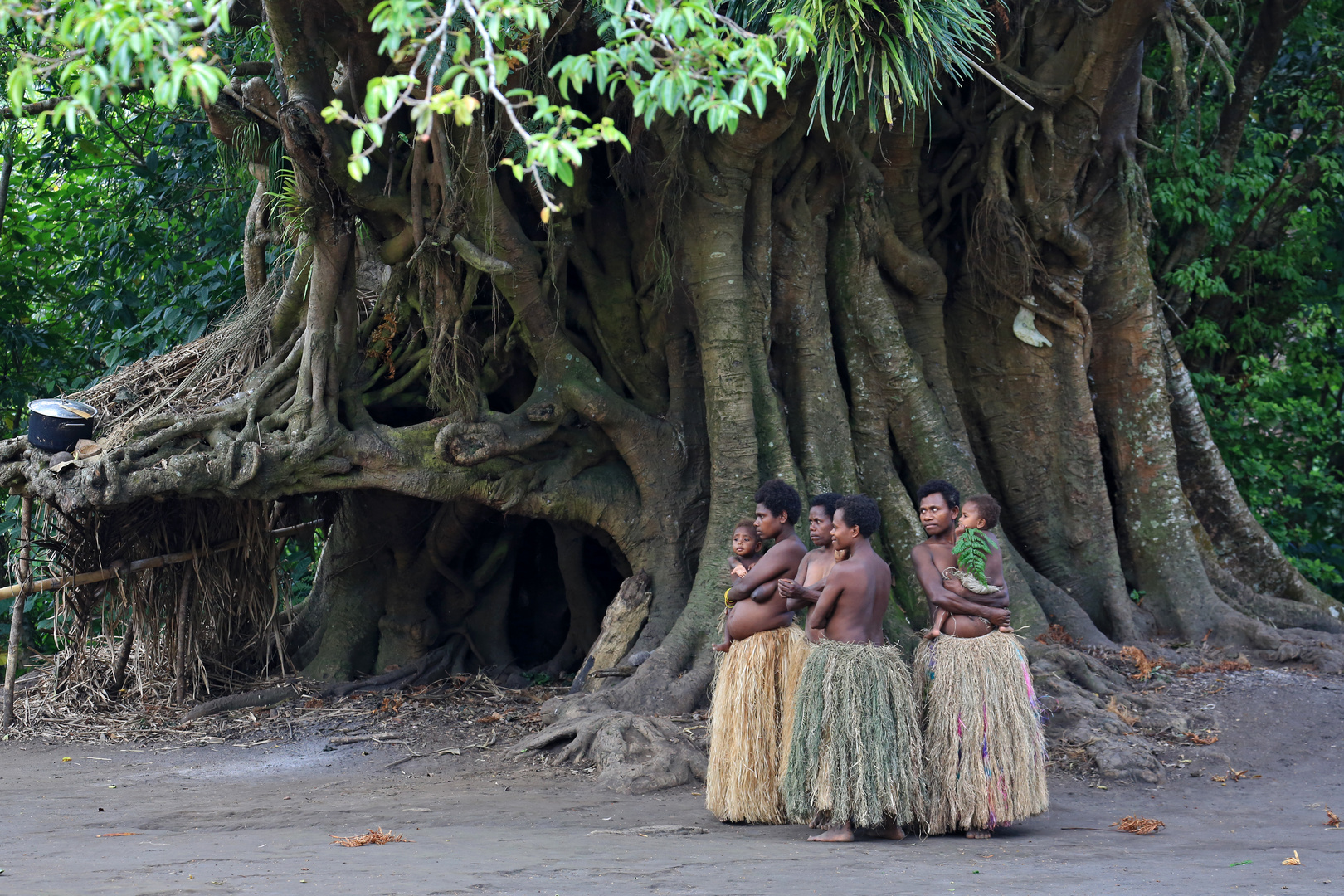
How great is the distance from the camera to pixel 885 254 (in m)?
8.12

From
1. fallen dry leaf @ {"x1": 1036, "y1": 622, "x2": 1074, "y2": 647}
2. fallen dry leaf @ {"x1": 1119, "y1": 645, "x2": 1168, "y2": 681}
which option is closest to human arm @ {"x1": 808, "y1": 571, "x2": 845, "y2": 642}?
fallen dry leaf @ {"x1": 1036, "y1": 622, "x2": 1074, "y2": 647}

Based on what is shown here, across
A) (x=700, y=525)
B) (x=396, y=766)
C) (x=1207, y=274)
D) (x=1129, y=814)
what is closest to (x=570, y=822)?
(x=396, y=766)

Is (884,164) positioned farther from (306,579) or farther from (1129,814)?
(306,579)

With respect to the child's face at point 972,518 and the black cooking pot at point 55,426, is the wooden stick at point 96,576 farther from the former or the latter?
the child's face at point 972,518

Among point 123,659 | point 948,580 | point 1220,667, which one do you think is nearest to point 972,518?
point 948,580

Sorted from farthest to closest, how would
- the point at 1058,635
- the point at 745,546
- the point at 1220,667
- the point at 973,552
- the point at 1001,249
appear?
the point at 1001,249
the point at 1058,635
the point at 1220,667
the point at 745,546
the point at 973,552

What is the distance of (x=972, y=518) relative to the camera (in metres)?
5.05

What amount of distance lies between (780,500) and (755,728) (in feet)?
3.27

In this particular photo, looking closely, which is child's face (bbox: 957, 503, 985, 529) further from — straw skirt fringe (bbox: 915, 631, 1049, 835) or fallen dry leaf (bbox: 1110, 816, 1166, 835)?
fallen dry leaf (bbox: 1110, 816, 1166, 835)

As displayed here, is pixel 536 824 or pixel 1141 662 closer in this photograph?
pixel 536 824

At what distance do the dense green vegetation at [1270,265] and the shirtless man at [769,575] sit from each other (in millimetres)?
6186

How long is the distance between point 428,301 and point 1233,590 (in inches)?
239

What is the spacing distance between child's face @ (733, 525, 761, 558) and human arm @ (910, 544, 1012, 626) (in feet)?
A: 2.52

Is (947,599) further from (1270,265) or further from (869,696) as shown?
(1270,265)
